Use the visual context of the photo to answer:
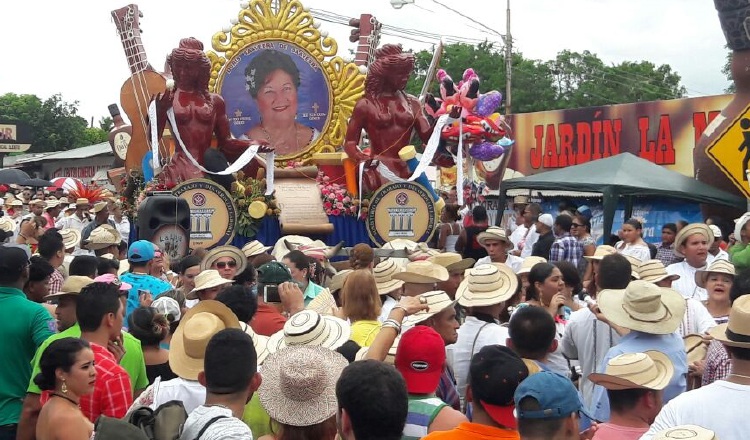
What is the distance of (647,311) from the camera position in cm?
495

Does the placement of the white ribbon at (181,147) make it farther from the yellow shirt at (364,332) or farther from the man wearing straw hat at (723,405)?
the man wearing straw hat at (723,405)

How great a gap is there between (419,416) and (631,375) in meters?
0.83

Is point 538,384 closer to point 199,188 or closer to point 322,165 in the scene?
point 199,188

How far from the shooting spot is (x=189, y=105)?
14.6 metres

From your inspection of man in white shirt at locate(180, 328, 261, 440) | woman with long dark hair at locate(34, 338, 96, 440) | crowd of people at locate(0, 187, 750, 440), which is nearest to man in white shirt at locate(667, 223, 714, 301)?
crowd of people at locate(0, 187, 750, 440)

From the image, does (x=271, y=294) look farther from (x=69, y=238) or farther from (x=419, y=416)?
(x=69, y=238)

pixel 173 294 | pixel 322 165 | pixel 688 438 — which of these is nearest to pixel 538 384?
pixel 688 438

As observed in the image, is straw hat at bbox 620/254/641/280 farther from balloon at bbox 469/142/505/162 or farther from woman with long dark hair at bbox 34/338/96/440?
balloon at bbox 469/142/505/162

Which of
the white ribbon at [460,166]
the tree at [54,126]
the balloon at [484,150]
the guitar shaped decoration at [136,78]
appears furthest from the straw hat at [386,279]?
the tree at [54,126]

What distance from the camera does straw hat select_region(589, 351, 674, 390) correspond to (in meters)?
3.96

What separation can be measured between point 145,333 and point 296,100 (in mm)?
11607

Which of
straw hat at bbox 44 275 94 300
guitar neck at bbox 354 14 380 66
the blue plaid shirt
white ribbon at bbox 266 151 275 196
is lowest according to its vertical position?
the blue plaid shirt

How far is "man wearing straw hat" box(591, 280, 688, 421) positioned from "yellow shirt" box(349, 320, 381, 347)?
3.92 ft

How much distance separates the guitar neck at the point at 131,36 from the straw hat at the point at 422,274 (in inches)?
455
